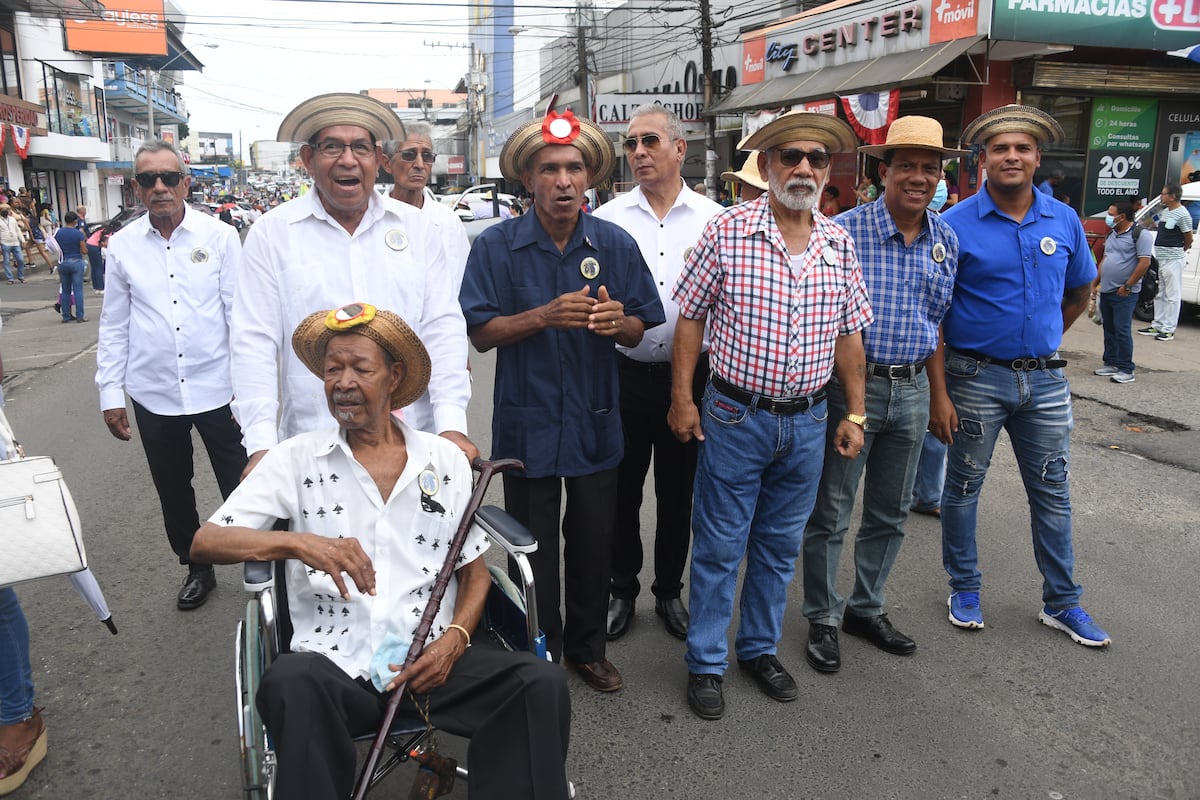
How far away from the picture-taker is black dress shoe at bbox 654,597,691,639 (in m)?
3.96

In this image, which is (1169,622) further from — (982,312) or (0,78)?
(0,78)

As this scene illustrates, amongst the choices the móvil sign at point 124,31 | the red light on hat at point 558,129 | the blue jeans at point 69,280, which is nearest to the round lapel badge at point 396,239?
the red light on hat at point 558,129

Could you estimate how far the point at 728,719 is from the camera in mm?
3316

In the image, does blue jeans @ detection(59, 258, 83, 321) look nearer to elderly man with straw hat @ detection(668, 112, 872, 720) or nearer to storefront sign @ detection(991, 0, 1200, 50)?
elderly man with straw hat @ detection(668, 112, 872, 720)

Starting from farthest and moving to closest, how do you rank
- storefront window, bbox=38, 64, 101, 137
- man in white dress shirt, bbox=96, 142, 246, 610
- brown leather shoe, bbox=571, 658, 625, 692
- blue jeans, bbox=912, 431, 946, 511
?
storefront window, bbox=38, 64, 101, 137, blue jeans, bbox=912, 431, 946, 511, man in white dress shirt, bbox=96, 142, 246, 610, brown leather shoe, bbox=571, 658, 625, 692

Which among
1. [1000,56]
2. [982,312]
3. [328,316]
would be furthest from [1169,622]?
[1000,56]

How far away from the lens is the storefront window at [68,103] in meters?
35.5

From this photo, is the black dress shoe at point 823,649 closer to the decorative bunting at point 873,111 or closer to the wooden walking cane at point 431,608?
the wooden walking cane at point 431,608

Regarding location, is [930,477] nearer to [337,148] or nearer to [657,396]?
[657,396]

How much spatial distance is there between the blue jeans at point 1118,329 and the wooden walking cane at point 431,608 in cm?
793

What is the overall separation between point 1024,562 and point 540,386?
2.83 m

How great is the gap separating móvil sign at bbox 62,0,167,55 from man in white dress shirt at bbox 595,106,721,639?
146ft

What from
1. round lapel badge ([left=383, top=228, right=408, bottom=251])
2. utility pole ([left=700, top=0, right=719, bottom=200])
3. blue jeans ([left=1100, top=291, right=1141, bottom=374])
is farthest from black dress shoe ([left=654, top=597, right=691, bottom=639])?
utility pole ([left=700, top=0, right=719, bottom=200])

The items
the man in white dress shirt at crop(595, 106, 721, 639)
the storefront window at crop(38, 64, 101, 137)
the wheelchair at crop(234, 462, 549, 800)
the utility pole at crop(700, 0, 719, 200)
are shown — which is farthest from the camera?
the storefront window at crop(38, 64, 101, 137)
